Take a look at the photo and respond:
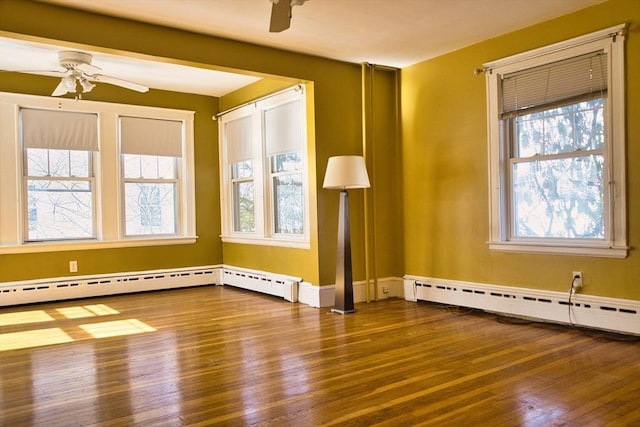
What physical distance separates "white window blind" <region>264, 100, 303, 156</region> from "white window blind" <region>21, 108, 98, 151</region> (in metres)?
2.17

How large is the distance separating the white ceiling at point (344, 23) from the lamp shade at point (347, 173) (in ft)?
3.74

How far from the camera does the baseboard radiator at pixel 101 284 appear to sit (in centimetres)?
571

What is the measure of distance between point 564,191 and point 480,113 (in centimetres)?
111

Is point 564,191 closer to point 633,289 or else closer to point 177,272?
point 633,289

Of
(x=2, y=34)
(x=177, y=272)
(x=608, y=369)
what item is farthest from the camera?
(x=177, y=272)

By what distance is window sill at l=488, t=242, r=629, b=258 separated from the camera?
3862mm

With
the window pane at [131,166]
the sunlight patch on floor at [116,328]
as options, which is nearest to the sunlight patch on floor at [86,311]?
the sunlight patch on floor at [116,328]

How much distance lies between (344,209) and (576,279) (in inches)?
82.8

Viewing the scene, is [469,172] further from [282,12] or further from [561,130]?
[282,12]

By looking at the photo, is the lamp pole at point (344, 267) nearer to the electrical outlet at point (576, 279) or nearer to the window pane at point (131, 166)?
the electrical outlet at point (576, 279)

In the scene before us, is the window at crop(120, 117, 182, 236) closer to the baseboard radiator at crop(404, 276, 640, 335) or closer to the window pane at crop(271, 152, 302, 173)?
the window pane at crop(271, 152, 302, 173)

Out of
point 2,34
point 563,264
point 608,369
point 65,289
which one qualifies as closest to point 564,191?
point 563,264

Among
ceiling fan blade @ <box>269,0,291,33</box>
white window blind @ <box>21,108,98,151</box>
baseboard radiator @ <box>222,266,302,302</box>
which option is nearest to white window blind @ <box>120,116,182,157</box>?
white window blind @ <box>21,108,98,151</box>

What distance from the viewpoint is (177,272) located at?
22.4 ft
